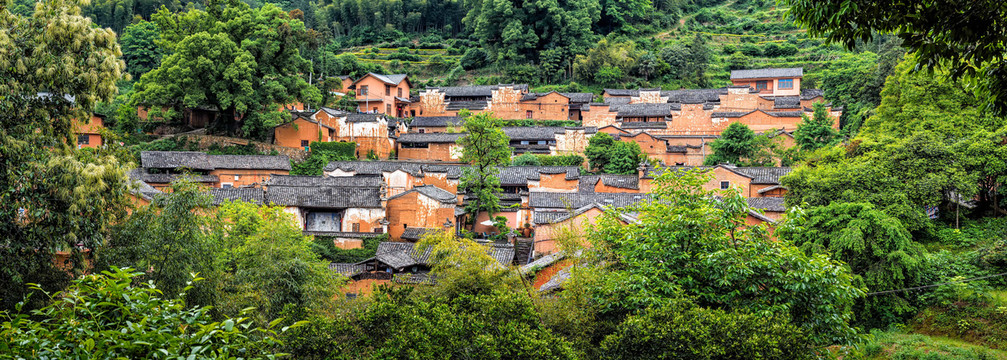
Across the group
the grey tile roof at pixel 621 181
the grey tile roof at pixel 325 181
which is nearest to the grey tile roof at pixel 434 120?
the grey tile roof at pixel 325 181

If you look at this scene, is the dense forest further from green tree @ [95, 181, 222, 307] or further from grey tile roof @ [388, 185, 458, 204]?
grey tile roof @ [388, 185, 458, 204]

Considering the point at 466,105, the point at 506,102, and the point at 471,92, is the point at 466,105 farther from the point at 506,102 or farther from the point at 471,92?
the point at 506,102

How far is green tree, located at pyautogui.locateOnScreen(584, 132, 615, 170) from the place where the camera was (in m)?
35.6

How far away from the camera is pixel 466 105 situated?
48.1m

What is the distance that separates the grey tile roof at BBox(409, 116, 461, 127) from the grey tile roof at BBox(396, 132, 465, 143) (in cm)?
257

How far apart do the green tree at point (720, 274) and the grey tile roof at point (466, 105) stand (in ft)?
119

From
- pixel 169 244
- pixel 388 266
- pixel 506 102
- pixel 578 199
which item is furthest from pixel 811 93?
pixel 169 244

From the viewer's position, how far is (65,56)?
35.4 feet

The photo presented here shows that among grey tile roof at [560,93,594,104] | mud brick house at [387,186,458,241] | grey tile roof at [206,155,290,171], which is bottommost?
mud brick house at [387,186,458,241]

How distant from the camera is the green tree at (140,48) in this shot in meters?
51.8

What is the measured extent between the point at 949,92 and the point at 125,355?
81.8ft

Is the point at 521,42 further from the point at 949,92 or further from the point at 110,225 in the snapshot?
the point at 110,225

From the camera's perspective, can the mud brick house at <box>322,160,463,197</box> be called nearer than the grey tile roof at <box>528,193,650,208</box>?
No

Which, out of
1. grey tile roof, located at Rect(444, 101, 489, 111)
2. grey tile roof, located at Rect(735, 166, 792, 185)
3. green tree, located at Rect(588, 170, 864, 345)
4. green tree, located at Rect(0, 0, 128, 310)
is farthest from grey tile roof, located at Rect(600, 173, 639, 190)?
green tree, located at Rect(0, 0, 128, 310)
